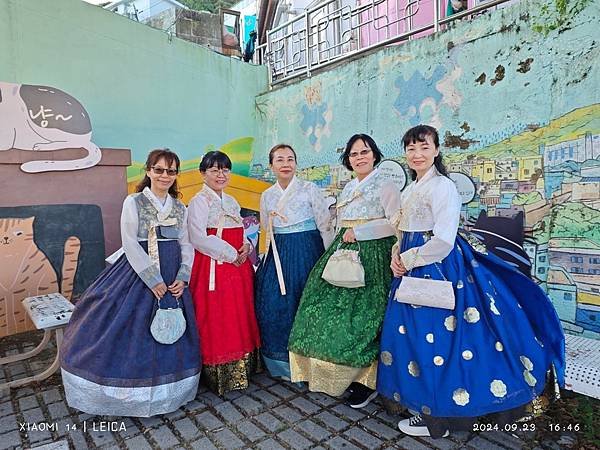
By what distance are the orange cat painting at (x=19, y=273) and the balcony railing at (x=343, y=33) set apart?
360cm

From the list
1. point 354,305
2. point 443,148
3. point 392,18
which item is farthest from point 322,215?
point 392,18

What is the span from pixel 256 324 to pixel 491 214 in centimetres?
198

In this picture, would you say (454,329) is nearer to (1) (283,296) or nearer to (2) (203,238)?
(1) (283,296)

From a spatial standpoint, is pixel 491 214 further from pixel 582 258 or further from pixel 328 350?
pixel 328 350

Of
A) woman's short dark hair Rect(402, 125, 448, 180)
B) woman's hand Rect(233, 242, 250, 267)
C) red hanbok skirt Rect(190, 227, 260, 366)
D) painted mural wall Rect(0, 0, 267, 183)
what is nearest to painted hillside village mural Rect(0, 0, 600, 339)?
painted mural wall Rect(0, 0, 267, 183)

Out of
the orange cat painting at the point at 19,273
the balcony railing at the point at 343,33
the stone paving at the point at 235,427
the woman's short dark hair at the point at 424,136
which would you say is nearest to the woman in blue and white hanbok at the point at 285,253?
the stone paving at the point at 235,427

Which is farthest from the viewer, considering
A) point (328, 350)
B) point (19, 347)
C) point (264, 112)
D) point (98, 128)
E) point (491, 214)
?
point (264, 112)

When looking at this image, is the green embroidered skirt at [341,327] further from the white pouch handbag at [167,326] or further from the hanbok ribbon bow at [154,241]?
the hanbok ribbon bow at [154,241]

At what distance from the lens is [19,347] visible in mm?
3814

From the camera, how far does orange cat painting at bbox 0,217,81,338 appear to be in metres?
3.98

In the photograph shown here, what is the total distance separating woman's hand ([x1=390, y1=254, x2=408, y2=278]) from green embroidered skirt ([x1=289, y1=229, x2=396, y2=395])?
22 cm

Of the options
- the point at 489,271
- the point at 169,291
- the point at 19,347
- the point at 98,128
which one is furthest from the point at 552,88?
the point at 19,347

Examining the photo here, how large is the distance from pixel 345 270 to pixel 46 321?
2.00 metres

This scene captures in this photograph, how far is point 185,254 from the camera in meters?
2.79
